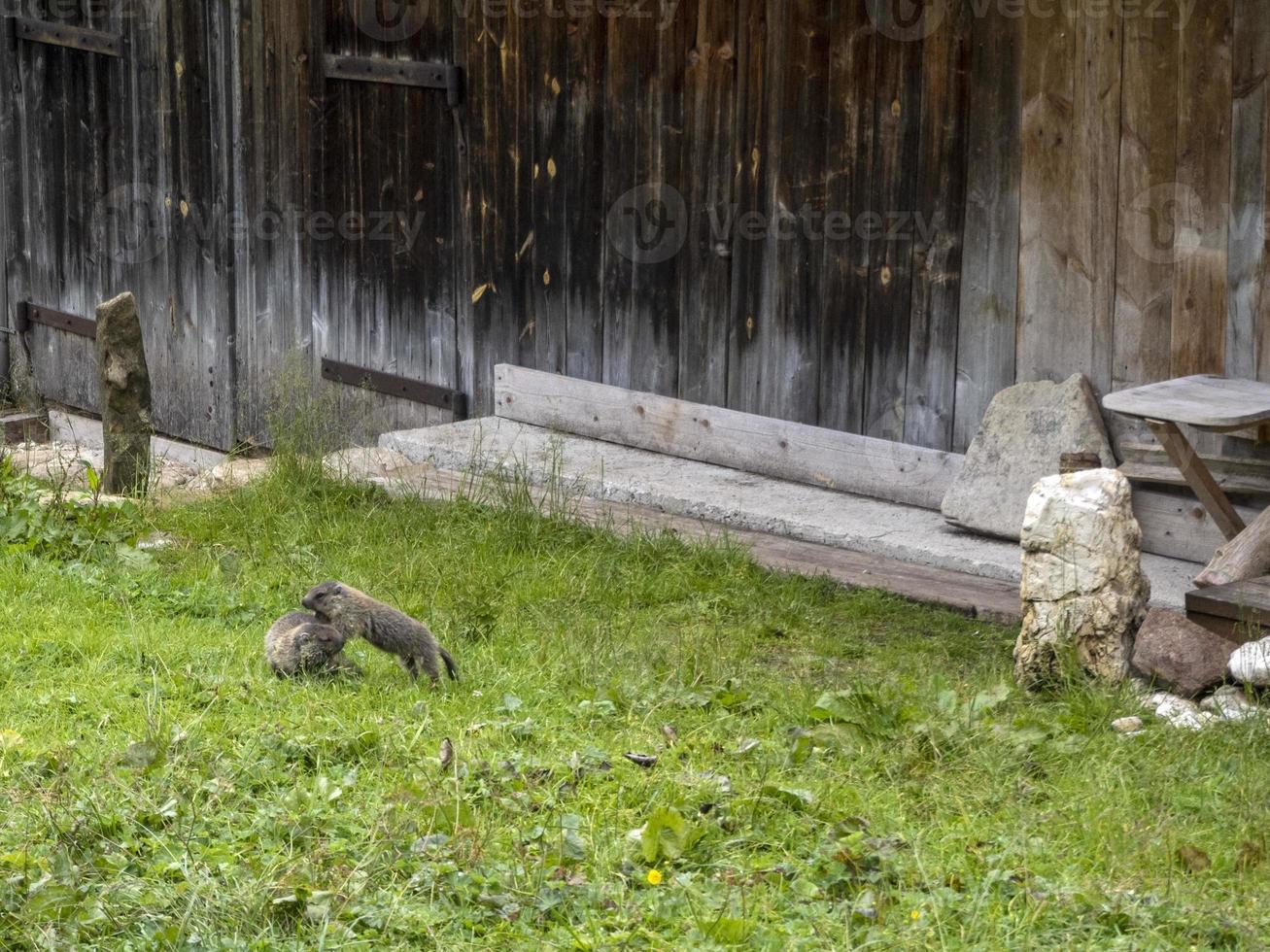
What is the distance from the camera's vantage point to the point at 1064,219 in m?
6.77

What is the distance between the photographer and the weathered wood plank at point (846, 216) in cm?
725

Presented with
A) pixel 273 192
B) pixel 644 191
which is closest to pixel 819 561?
pixel 644 191

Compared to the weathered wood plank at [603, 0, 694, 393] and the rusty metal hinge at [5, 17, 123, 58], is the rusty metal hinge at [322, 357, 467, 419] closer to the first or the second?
the weathered wood plank at [603, 0, 694, 393]

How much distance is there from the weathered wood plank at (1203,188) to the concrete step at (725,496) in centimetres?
87

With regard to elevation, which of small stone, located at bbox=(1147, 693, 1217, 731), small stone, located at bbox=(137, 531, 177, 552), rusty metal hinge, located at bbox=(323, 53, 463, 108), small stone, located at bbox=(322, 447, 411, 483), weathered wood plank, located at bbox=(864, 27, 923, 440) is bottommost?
small stone, located at bbox=(137, 531, 177, 552)

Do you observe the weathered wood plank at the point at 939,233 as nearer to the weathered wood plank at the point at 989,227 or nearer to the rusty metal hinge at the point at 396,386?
the weathered wood plank at the point at 989,227

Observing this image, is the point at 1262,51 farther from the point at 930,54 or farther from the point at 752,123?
the point at 752,123

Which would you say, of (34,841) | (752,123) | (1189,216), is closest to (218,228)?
(752,123)

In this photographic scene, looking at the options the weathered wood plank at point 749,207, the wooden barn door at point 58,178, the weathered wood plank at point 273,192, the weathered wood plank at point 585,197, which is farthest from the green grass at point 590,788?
the wooden barn door at point 58,178

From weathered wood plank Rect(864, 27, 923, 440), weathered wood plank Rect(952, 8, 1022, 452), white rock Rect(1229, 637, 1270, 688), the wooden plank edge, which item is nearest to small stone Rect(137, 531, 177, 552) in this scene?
the wooden plank edge

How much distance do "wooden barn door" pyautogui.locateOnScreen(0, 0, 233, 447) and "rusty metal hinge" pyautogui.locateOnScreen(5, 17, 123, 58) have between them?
12 millimetres

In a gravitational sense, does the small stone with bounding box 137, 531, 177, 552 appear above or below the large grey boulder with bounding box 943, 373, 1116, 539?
below

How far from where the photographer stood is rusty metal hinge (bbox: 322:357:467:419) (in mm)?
9227

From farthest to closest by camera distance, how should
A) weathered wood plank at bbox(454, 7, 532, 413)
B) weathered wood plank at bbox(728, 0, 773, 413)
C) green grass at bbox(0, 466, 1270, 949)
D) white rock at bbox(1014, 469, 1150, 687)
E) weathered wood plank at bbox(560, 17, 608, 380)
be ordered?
1. weathered wood plank at bbox(454, 7, 532, 413)
2. weathered wood plank at bbox(560, 17, 608, 380)
3. weathered wood plank at bbox(728, 0, 773, 413)
4. white rock at bbox(1014, 469, 1150, 687)
5. green grass at bbox(0, 466, 1270, 949)
